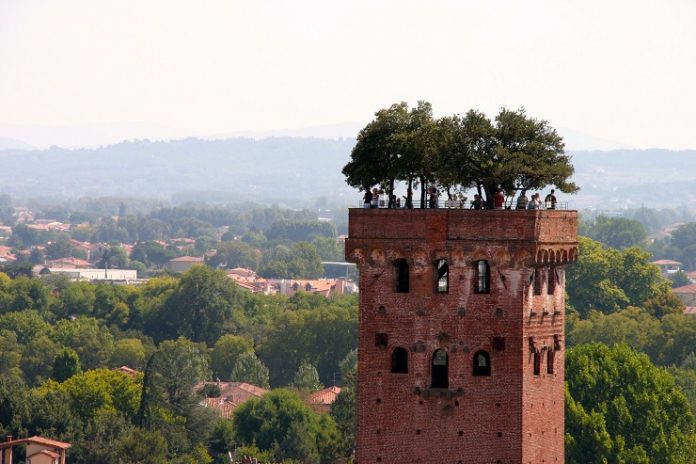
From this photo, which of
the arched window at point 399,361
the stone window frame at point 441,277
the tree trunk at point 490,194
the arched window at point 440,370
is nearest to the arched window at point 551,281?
the tree trunk at point 490,194

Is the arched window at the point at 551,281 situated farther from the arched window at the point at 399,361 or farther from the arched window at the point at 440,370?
the arched window at the point at 399,361

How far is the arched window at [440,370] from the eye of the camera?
152 ft

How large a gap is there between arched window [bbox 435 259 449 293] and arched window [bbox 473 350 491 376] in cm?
140

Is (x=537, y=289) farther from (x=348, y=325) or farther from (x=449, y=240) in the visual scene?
(x=348, y=325)

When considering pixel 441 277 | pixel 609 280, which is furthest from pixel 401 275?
pixel 609 280

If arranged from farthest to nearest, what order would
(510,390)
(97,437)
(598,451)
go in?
(97,437) → (598,451) → (510,390)

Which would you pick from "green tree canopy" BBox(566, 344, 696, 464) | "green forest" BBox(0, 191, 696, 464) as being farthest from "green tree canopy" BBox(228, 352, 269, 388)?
"green tree canopy" BBox(566, 344, 696, 464)

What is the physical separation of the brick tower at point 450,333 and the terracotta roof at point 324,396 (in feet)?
271

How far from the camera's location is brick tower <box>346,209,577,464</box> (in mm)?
46062

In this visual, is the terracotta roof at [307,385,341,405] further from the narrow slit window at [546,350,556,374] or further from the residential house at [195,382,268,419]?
the narrow slit window at [546,350,556,374]

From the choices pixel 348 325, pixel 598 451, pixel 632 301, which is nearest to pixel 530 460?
pixel 598 451

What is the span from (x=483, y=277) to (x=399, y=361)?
233cm

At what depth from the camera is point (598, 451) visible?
9069 cm

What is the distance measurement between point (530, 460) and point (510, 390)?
4.77 feet
